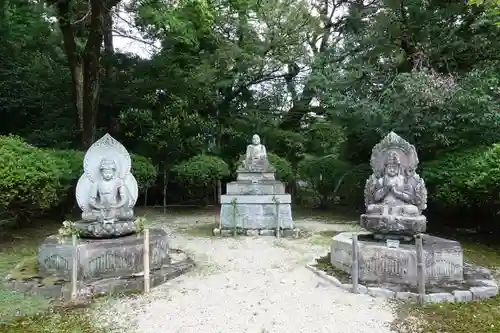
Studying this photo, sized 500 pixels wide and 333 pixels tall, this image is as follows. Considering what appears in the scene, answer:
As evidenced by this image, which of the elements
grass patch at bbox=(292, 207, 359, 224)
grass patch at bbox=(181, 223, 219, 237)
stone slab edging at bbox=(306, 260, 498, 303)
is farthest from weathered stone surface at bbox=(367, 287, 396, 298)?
grass patch at bbox=(292, 207, 359, 224)

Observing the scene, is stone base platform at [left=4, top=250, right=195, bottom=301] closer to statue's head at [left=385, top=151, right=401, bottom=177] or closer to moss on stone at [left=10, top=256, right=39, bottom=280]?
moss on stone at [left=10, top=256, right=39, bottom=280]

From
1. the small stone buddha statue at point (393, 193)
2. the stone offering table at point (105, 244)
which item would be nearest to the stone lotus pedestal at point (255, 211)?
the stone offering table at point (105, 244)

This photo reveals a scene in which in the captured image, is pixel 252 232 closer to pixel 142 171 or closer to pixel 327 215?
pixel 142 171

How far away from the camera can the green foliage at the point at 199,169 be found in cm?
1458

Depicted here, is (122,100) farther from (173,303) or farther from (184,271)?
(173,303)

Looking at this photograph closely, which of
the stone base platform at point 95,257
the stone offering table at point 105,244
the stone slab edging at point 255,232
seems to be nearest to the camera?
the stone offering table at point 105,244

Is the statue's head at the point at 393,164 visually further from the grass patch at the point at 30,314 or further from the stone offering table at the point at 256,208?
the grass patch at the point at 30,314

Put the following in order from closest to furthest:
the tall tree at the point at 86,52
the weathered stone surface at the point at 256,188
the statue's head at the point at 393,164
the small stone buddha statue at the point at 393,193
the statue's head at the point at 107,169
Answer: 1. the small stone buddha statue at the point at 393,193
2. the statue's head at the point at 393,164
3. the statue's head at the point at 107,169
4. the weathered stone surface at the point at 256,188
5. the tall tree at the point at 86,52

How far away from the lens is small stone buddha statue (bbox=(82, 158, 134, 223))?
269 inches

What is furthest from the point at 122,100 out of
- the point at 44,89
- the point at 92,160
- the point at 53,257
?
the point at 53,257

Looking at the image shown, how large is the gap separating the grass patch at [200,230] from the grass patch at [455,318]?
663cm

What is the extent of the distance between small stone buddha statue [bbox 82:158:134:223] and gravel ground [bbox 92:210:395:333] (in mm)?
1589

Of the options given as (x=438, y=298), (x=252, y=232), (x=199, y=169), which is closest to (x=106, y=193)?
(x=252, y=232)

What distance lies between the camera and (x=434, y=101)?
30.9ft
